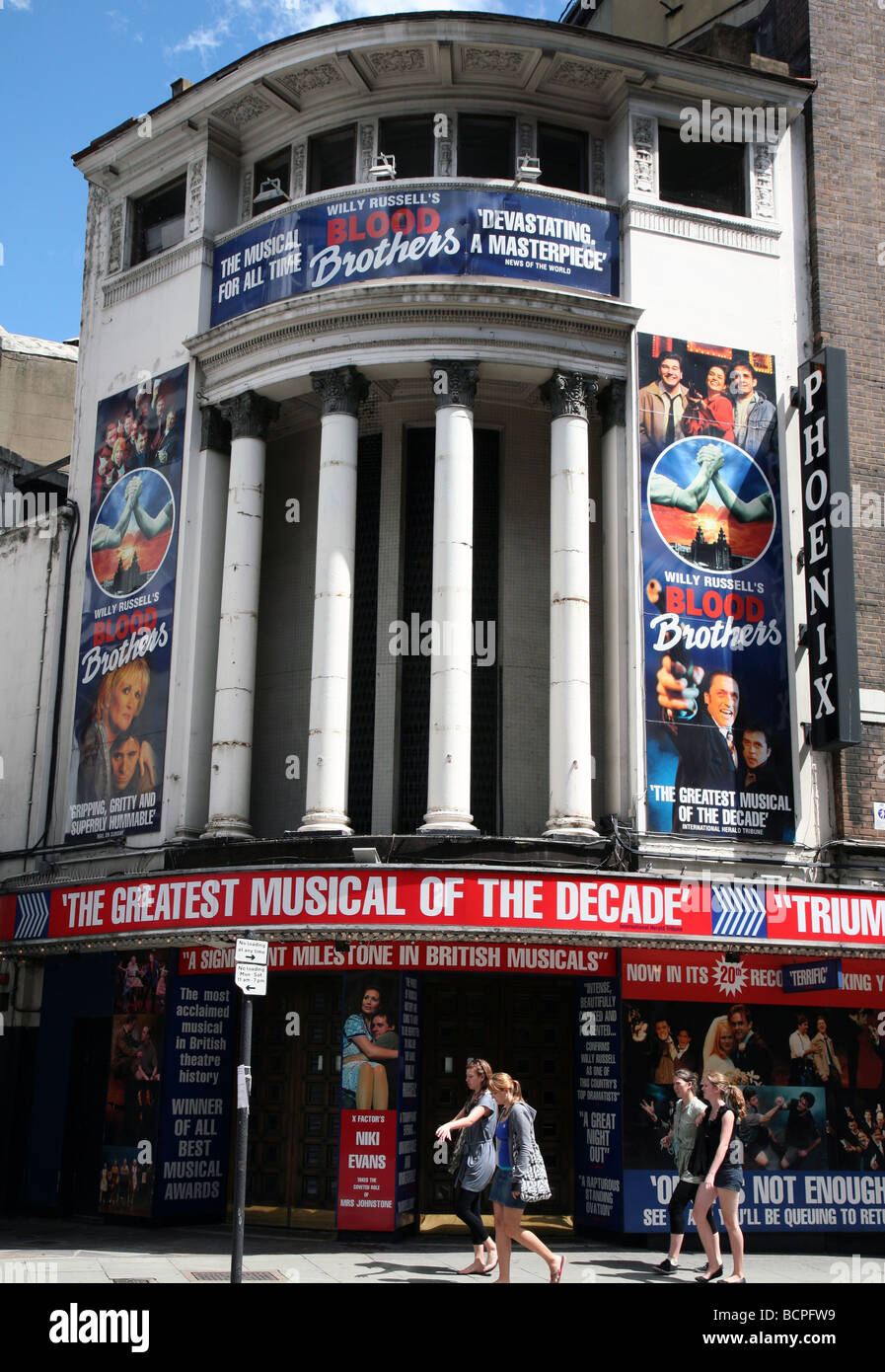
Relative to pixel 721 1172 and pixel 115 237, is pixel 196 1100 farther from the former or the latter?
pixel 115 237

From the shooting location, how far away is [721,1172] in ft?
43.2

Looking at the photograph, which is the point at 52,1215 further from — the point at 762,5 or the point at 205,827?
the point at 762,5

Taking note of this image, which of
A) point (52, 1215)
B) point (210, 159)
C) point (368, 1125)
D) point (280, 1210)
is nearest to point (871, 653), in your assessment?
point (368, 1125)

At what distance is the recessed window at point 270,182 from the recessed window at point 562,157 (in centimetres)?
394

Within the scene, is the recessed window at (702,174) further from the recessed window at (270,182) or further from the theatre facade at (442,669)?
the recessed window at (270,182)

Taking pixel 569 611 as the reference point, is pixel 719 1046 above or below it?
below

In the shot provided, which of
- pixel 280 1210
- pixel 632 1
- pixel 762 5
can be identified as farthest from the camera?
pixel 632 1

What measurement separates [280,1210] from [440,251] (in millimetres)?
13144

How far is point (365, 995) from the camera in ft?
57.1

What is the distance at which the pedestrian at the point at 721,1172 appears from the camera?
13086 millimetres

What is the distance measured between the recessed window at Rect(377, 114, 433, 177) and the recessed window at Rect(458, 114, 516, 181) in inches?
19.2

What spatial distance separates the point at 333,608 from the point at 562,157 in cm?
800

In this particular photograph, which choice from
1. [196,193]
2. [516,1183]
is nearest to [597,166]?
[196,193]

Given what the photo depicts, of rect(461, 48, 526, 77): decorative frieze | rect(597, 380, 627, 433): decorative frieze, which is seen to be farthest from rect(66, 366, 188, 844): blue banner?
rect(597, 380, 627, 433): decorative frieze
